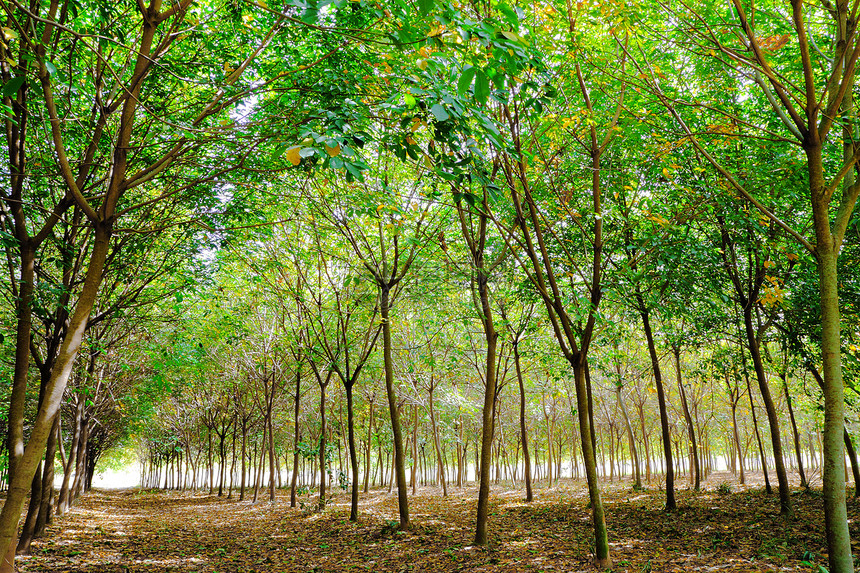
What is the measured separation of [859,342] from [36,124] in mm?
15128

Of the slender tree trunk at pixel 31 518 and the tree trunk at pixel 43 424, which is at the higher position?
the tree trunk at pixel 43 424

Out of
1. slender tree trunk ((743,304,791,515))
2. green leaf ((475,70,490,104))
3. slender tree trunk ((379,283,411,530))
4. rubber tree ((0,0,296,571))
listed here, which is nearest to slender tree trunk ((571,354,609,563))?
slender tree trunk ((379,283,411,530))

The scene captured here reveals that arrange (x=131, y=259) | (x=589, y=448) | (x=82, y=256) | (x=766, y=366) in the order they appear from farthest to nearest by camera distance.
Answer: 1. (x=766, y=366)
2. (x=131, y=259)
3. (x=82, y=256)
4. (x=589, y=448)

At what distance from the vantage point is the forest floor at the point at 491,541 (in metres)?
7.20

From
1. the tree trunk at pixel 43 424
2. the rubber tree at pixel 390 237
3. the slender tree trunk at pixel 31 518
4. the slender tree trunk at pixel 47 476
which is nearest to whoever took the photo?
the tree trunk at pixel 43 424

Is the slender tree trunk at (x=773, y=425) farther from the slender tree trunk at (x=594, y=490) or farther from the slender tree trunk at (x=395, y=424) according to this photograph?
the slender tree trunk at (x=395, y=424)

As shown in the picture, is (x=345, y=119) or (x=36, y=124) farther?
(x=36, y=124)

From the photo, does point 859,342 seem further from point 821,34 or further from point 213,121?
point 213,121

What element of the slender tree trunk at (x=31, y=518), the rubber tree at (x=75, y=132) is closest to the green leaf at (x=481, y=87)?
the rubber tree at (x=75, y=132)

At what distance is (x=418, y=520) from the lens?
39.4 feet

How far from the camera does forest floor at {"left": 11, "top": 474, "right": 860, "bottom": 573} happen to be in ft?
23.6

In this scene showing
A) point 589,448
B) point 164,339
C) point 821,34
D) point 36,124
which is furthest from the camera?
point 164,339

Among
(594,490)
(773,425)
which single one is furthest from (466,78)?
(773,425)

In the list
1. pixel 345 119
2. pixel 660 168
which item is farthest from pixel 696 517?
pixel 345 119
